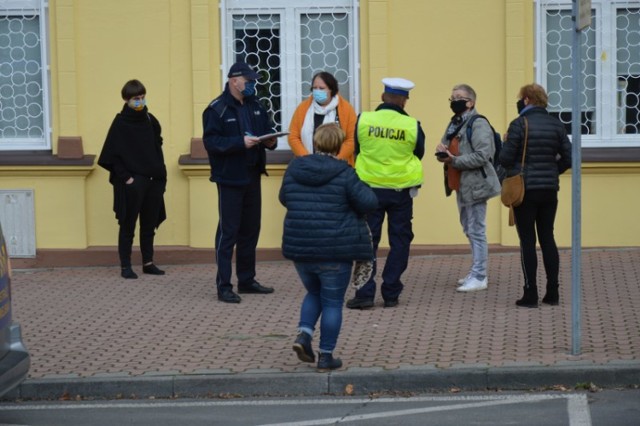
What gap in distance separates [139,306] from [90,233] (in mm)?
2480

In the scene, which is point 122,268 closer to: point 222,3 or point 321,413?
point 222,3

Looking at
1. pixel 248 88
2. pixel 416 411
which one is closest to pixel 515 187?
pixel 248 88

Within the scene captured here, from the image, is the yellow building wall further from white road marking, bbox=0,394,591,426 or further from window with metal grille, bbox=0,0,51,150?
white road marking, bbox=0,394,591,426

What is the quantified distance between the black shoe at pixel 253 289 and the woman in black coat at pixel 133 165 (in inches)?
58.3

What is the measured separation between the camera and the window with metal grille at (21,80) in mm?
13969

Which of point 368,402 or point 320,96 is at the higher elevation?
point 320,96

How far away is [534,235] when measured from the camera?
10.8 metres

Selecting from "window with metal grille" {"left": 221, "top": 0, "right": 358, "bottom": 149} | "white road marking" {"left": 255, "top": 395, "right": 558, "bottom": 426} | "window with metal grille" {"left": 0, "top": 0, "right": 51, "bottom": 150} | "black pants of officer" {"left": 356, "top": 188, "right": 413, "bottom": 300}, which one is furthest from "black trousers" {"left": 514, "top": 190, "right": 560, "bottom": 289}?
"window with metal grille" {"left": 0, "top": 0, "right": 51, "bottom": 150}

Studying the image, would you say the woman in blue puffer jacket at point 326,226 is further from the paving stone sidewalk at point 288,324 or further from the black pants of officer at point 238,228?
the black pants of officer at point 238,228

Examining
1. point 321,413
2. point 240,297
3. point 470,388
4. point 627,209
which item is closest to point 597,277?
point 627,209

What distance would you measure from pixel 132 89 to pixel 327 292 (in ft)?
15.0

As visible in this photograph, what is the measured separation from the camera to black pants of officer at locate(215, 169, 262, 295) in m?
11.5

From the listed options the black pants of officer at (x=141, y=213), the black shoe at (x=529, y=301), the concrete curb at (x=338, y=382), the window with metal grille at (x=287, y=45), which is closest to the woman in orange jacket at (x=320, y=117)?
the black pants of officer at (x=141, y=213)

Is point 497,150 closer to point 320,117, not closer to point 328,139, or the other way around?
point 320,117
